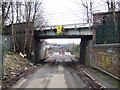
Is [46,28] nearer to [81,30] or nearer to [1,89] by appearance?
[81,30]

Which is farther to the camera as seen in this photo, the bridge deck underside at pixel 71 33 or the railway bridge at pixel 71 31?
the bridge deck underside at pixel 71 33

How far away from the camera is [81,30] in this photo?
4069cm

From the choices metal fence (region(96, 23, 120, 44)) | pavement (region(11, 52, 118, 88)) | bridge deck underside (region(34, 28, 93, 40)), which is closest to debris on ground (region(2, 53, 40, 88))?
pavement (region(11, 52, 118, 88))

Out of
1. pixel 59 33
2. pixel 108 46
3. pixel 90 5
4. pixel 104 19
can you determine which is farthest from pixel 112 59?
pixel 90 5

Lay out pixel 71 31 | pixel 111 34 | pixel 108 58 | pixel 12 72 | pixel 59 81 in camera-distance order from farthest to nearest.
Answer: pixel 71 31
pixel 12 72
pixel 111 34
pixel 108 58
pixel 59 81

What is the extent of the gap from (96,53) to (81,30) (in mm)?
10969

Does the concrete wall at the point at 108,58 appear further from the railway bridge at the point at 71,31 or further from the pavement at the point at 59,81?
the railway bridge at the point at 71,31

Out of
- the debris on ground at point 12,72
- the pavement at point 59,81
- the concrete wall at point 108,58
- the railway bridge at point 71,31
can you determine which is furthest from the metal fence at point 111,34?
the railway bridge at point 71,31

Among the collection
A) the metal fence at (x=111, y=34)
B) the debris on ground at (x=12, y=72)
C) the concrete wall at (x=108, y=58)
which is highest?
the metal fence at (x=111, y=34)

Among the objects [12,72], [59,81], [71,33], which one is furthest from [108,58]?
[71,33]

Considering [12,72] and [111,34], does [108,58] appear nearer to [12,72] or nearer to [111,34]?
[111,34]

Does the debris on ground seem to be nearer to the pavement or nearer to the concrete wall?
the pavement

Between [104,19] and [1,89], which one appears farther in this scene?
[104,19]

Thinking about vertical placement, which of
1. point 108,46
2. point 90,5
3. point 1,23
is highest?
point 90,5
